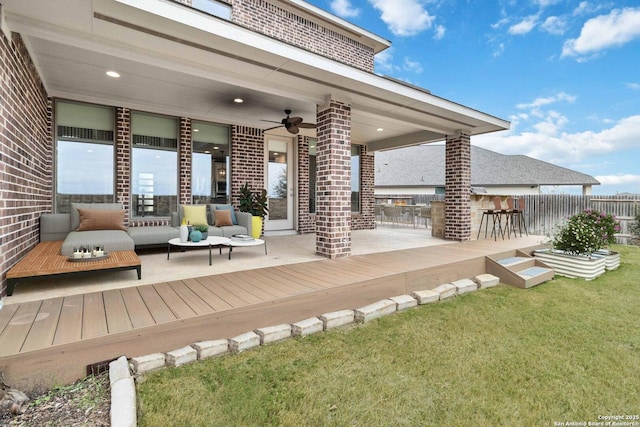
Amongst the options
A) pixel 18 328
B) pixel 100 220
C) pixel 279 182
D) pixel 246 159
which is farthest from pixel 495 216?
pixel 18 328

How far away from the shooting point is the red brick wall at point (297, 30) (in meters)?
7.98

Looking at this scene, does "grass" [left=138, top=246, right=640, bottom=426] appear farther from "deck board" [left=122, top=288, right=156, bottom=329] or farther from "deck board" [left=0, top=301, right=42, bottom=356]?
"deck board" [left=0, top=301, right=42, bottom=356]

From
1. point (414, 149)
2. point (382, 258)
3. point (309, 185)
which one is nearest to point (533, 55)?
point (414, 149)

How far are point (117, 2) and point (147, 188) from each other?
14.1 ft

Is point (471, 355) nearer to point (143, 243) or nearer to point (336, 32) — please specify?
point (143, 243)

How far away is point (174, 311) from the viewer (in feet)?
8.44

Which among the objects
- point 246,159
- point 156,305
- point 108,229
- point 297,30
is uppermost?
point 297,30

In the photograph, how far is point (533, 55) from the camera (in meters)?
17.0

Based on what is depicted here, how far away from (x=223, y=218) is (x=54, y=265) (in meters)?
3.17

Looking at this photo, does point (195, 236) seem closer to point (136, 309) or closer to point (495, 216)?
point (136, 309)

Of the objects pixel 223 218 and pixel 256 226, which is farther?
pixel 256 226

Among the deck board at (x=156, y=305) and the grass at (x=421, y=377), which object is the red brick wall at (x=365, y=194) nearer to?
the grass at (x=421, y=377)

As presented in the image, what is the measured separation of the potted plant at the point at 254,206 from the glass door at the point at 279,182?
2.92 feet

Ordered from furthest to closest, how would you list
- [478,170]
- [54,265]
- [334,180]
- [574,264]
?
[478,170]
[574,264]
[334,180]
[54,265]
